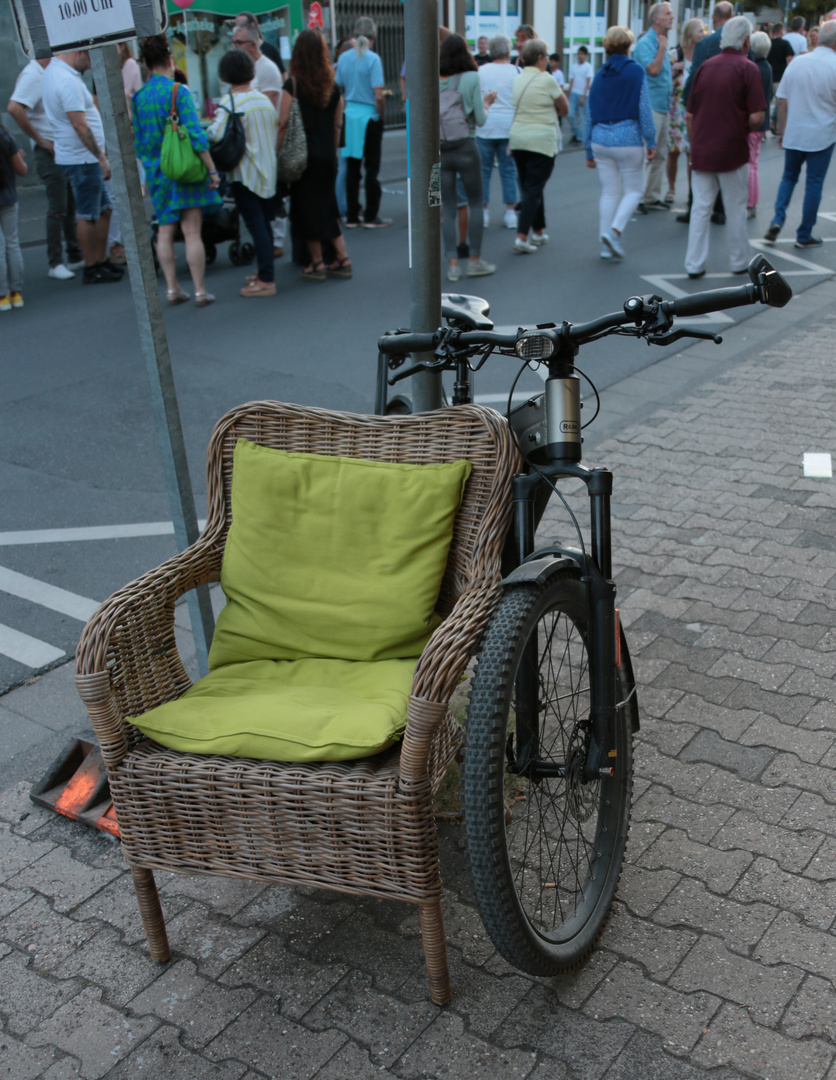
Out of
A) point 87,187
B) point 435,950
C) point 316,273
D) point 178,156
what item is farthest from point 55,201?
point 435,950

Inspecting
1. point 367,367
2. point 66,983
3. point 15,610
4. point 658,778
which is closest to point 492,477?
point 658,778

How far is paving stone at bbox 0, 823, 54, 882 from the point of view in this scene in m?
2.81

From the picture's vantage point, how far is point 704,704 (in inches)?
133

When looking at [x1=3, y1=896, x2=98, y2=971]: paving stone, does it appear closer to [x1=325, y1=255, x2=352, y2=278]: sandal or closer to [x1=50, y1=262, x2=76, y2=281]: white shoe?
[x1=325, y1=255, x2=352, y2=278]: sandal

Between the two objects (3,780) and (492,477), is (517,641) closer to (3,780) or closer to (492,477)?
(492,477)

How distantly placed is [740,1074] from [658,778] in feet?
3.31

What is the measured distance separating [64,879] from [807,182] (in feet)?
32.6

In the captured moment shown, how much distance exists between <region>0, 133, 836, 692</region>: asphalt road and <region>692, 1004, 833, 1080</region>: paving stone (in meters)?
2.63

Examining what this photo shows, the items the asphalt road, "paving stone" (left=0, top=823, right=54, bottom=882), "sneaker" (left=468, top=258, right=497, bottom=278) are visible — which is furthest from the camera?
"sneaker" (left=468, top=258, right=497, bottom=278)

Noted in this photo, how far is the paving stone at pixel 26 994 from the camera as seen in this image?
233cm

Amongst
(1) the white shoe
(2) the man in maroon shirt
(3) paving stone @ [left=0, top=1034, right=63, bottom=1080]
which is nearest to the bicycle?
(3) paving stone @ [left=0, top=1034, right=63, bottom=1080]

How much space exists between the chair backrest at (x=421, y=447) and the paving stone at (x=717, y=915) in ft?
3.01

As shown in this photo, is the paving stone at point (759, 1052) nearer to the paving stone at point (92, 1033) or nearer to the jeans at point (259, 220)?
the paving stone at point (92, 1033)

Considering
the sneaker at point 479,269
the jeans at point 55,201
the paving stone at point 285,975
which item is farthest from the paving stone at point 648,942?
the jeans at point 55,201
